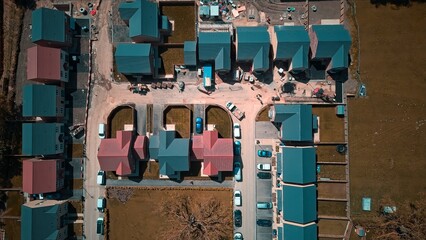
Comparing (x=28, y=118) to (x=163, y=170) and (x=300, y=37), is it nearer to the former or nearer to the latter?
(x=163, y=170)

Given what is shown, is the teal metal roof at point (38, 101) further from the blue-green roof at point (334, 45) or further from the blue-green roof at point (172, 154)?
the blue-green roof at point (334, 45)

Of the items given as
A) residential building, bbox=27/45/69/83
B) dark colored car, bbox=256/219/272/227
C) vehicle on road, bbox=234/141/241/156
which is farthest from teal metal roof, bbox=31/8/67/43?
dark colored car, bbox=256/219/272/227

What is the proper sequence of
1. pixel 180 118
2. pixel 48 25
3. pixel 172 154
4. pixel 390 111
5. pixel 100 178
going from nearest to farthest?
pixel 172 154 < pixel 48 25 < pixel 100 178 < pixel 390 111 < pixel 180 118

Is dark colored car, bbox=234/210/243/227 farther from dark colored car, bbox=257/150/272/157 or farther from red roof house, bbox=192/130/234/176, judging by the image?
dark colored car, bbox=257/150/272/157

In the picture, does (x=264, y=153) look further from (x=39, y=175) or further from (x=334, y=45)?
(x=39, y=175)

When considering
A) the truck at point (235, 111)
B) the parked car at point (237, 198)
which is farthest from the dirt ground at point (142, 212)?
the truck at point (235, 111)

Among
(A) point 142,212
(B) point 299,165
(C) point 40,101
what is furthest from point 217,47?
(A) point 142,212
